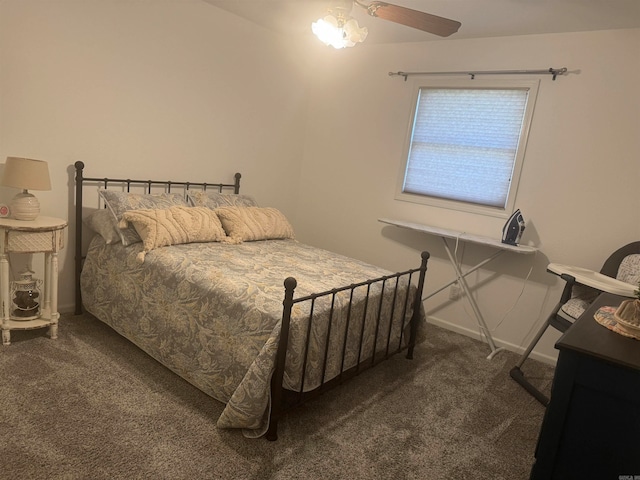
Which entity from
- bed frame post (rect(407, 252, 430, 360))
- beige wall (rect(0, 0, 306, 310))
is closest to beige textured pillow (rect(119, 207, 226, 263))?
beige wall (rect(0, 0, 306, 310))

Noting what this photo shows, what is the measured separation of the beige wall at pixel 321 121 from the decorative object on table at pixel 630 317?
1590 mm

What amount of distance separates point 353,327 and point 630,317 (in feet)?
4.05

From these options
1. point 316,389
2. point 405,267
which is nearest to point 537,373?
point 405,267

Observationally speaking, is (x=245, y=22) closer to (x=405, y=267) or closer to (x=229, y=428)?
(x=405, y=267)

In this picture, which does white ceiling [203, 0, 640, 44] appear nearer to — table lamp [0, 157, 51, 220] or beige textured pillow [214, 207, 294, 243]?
beige textured pillow [214, 207, 294, 243]

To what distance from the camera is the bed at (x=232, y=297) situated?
1982 mm

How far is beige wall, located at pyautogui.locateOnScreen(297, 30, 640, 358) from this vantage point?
2918 millimetres

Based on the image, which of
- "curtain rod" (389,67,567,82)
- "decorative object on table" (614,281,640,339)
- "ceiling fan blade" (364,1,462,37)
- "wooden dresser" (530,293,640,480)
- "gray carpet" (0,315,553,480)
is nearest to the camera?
"wooden dresser" (530,293,640,480)

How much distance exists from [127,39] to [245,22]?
1070 mm

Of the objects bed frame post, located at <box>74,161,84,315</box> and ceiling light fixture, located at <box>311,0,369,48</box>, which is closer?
ceiling light fixture, located at <box>311,0,369,48</box>

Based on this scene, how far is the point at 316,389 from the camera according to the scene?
2305 mm

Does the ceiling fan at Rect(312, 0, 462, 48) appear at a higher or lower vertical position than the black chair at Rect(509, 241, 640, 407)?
higher

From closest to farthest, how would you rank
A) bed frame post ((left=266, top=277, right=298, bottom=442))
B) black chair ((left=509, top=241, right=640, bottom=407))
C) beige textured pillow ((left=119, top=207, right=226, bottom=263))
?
bed frame post ((left=266, top=277, right=298, bottom=442)) → black chair ((left=509, top=241, right=640, bottom=407)) → beige textured pillow ((left=119, top=207, right=226, bottom=263))

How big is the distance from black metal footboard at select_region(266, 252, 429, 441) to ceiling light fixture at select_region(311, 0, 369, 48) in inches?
47.3
